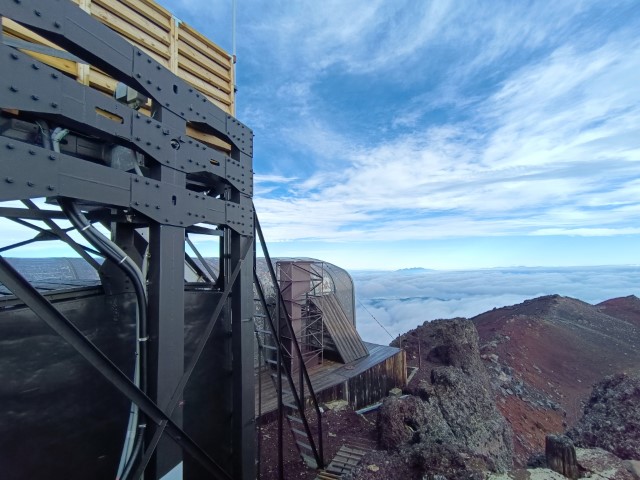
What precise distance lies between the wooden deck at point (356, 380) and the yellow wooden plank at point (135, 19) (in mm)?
10970

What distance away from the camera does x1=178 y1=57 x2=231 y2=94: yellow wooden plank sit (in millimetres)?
5216

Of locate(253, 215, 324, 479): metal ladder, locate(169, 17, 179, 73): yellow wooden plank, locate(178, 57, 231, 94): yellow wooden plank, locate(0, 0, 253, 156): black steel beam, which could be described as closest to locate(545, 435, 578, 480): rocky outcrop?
locate(253, 215, 324, 479): metal ladder

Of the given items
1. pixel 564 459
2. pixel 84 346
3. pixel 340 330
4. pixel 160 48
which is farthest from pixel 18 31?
pixel 340 330

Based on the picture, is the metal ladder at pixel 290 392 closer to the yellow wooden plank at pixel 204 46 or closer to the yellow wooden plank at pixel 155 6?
the yellow wooden plank at pixel 204 46

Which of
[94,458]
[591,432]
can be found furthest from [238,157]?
[591,432]

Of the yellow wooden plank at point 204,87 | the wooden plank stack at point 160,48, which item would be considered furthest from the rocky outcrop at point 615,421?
the yellow wooden plank at point 204,87

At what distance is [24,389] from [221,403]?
2.79 m

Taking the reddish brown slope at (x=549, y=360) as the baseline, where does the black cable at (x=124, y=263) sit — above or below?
above

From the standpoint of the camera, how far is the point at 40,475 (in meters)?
3.51

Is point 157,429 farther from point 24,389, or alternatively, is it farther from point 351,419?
point 351,419

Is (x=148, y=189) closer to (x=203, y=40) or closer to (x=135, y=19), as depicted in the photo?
(x=135, y=19)

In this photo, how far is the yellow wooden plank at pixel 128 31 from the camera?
4152 mm

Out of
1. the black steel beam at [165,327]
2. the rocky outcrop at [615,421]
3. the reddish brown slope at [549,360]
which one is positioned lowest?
the reddish brown slope at [549,360]

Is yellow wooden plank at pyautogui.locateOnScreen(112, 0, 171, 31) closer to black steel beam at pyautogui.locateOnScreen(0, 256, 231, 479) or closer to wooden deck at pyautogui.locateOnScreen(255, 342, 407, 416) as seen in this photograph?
black steel beam at pyautogui.locateOnScreen(0, 256, 231, 479)
